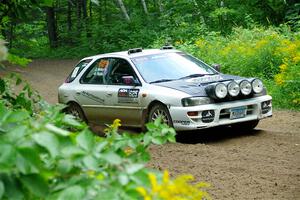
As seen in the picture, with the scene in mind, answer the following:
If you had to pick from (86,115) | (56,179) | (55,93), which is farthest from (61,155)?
(55,93)

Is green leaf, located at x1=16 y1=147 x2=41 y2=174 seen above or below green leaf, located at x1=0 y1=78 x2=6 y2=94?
above

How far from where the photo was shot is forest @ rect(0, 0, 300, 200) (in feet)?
5.75

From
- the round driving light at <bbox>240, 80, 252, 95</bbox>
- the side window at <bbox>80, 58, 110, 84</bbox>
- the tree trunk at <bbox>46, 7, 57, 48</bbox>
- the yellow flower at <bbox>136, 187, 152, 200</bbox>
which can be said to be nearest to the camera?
the yellow flower at <bbox>136, 187, 152, 200</bbox>

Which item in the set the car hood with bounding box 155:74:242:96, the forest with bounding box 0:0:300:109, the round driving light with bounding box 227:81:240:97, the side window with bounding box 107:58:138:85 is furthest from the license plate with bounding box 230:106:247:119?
the forest with bounding box 0:0:300:109

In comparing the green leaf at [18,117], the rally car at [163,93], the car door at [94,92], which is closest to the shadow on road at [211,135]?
the rally car at [163,93]

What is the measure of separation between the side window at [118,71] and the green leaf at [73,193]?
9.30 m

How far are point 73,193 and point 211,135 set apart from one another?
9.34m

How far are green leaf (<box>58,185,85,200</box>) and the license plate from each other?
8521mm

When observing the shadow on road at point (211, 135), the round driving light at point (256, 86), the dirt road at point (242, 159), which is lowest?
the shadow on road at point (211, 135)

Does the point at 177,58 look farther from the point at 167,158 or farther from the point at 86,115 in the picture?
the point at 167,158

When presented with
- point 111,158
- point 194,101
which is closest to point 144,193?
point 111,158

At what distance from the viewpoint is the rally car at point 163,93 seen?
9930mm

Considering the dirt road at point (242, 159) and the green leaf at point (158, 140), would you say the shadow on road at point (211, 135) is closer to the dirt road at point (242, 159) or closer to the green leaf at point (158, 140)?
the dirt road at point (242, 159)

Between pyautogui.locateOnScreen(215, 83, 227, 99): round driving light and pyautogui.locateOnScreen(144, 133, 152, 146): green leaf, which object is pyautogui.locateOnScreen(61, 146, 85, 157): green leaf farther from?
pyautogui.locateOnScreen(215, 83, 227, 99): round driving light
